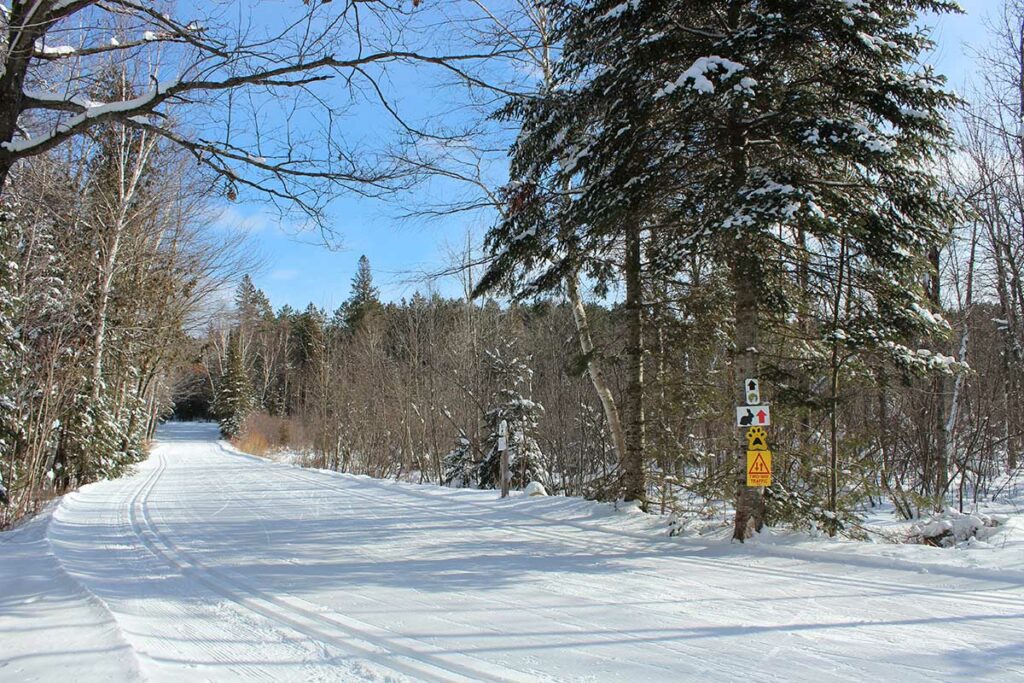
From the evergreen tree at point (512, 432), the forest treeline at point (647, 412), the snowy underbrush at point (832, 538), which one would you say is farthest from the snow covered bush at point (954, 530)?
the evergreen tree at point (512, 432)

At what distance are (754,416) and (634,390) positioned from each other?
3.00 metres

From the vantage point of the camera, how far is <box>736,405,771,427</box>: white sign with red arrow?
22.6 ft

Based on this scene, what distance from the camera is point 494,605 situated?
5.04 meters

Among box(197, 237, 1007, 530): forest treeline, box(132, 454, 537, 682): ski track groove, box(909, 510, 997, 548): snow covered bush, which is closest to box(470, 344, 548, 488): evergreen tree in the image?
box(197, 237, 1007, 530): forest treeline

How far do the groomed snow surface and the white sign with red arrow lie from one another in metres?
1.35

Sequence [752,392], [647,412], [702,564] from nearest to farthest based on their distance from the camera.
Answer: [702,564] < [752,392] < [647,412]

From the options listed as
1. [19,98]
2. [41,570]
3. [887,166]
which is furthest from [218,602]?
[887,166]

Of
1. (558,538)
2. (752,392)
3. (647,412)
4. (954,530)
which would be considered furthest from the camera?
(647,412)

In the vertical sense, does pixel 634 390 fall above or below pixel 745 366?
below

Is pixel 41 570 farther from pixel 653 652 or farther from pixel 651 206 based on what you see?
pixel 651 206

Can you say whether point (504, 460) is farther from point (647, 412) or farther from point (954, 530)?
point (954, 530)

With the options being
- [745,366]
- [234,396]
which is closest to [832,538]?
[745,366]

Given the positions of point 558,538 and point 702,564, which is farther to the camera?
point 558,538

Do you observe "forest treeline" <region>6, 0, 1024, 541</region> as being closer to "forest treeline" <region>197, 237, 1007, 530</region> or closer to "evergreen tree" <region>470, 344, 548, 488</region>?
"forest treeline" <region>197, 237, 1007, 530</region>
